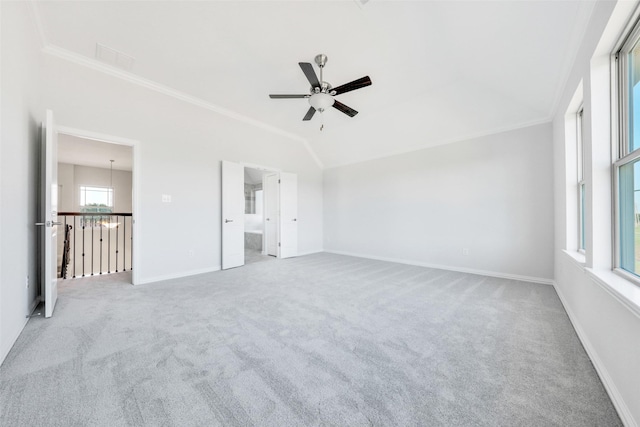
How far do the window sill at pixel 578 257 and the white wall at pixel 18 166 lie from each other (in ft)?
15.1

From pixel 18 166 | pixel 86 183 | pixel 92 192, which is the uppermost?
pixel 86 183

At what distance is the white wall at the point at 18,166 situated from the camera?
1733 mm

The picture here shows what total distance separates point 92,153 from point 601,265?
9.24 m

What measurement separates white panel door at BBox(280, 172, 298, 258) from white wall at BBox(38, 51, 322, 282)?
1038mm

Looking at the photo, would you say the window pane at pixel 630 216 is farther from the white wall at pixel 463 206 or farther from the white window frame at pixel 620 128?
the white wall at pixel 463 206

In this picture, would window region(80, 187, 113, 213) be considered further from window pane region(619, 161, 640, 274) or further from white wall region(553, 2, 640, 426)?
window pane region(619, 161, 640, 274)

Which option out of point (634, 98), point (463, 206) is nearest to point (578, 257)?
point (634, 98)

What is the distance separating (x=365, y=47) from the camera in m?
2.79

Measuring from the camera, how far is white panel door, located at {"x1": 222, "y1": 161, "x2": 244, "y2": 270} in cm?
446

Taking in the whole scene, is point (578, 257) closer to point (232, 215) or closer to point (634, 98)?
point (634, 98)

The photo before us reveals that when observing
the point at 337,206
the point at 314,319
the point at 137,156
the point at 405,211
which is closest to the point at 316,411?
the point at 314,319

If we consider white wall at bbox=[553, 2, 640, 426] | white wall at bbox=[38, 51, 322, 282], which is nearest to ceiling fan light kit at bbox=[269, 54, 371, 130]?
white wall at bbox=[553, 2, 640, 426]

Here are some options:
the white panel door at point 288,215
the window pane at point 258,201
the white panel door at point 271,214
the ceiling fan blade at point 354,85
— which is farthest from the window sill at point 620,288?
the window pane at point 258,201

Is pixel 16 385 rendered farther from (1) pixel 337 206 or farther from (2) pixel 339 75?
(1) pixel 337 206
